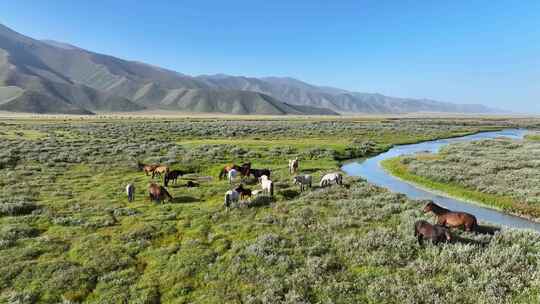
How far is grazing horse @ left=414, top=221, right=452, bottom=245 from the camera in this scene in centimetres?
1181

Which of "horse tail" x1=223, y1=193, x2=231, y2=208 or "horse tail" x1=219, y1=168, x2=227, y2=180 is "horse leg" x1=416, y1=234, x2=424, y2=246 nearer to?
"horse tail" x1=223, y1=193, x2=231, y2=208

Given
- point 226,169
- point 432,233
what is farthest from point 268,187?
point 432,233

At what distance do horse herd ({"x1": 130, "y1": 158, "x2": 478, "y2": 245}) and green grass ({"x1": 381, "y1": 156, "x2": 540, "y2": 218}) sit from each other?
723 cm

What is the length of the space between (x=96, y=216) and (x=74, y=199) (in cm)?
387

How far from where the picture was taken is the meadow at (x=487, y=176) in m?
19.4

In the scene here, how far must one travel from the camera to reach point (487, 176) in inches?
952

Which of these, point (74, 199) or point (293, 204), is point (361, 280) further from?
point (74, 199)

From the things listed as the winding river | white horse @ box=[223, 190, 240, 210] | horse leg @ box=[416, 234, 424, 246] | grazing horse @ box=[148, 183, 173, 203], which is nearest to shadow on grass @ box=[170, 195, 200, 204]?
grazing horse @ box=[148, 183, 173, 203]

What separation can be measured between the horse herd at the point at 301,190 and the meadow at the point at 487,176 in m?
7.59

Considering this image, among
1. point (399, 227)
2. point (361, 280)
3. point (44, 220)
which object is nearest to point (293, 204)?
point (399, 227)

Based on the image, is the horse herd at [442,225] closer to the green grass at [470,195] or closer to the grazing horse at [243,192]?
the green grass at [470,195]

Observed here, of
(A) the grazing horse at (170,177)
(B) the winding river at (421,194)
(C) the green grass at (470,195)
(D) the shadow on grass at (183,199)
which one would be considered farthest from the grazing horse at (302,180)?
(C) the green grass at (470,195)

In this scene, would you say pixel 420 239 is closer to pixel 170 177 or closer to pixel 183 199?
pixel 183 199

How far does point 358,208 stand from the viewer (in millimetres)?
16422
